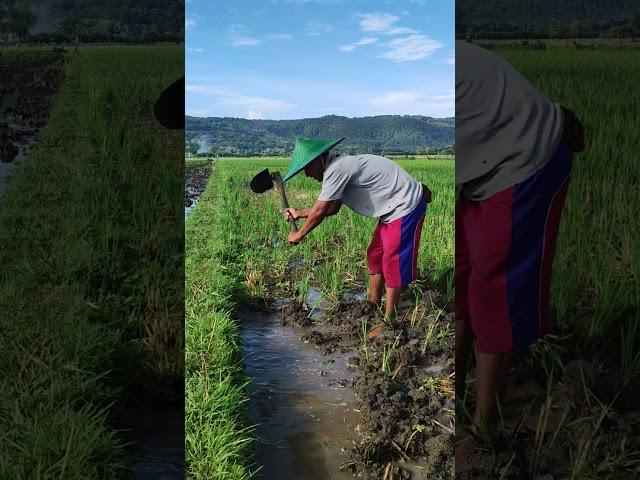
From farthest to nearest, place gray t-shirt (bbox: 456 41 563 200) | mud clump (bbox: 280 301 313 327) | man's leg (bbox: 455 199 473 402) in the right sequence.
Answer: mud clump (bbox: 280 301 313 327)
man's leg (bbox: 455 199 473 402)
gray t-shirt (bbox: 456 41 563 200)

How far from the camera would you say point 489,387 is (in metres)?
3.90

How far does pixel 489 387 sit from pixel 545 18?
2.34 m

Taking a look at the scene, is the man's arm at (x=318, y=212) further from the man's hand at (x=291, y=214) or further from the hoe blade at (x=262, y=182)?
the hoe blade at (x=262, y=182)

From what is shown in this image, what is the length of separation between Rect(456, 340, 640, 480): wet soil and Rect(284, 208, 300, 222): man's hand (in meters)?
1.58

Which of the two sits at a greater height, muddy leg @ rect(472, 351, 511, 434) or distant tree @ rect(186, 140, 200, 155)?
distant tree @ rect(186, 140, 200, 155)

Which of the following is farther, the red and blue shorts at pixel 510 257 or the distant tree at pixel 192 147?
the distant tree at pixel 192 147

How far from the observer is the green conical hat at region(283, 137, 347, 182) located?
3705mm

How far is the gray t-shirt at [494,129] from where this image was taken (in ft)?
11.6

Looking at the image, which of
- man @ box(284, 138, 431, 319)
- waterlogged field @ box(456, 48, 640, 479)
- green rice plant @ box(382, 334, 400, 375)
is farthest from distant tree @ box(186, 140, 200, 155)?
waterlogged field @ box(456, 48, 640, 479)

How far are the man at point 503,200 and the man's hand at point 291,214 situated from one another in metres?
0.92

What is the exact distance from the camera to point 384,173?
3732 mm

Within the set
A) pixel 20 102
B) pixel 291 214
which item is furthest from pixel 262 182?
pixel 20 102

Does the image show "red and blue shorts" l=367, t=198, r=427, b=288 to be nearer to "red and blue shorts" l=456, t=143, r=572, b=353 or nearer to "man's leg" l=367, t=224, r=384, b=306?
"man's leg" l=367, t=224, r=384, b=306

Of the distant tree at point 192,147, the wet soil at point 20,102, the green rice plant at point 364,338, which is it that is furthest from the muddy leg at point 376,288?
the wet soil at point 20,102
